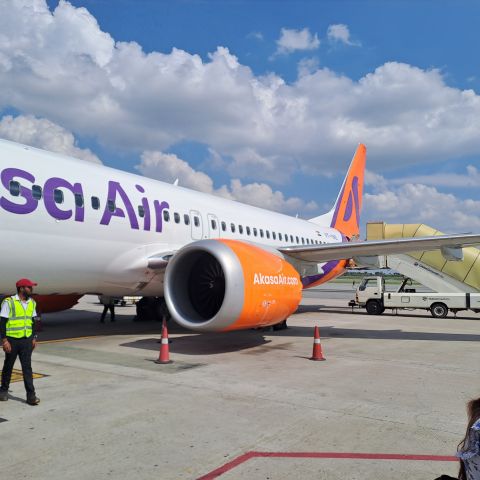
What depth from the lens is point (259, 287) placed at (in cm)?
876

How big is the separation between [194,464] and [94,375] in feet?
11.5

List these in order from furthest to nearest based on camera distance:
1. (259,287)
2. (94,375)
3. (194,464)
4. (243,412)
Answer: (259,287)
(94,375)
(243,412)
(194,464)

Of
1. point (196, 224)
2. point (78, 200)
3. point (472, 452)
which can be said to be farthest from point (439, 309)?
point (472, 452)

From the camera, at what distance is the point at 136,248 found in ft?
33.2

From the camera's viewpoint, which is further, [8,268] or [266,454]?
[8,268]

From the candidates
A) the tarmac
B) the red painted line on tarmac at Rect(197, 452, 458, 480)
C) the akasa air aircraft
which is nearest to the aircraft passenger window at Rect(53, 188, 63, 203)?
the akasa air aircraft

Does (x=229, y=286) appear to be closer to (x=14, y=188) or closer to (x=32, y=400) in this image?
(x=32, y=400)

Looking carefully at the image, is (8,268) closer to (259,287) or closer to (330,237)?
(259,287)

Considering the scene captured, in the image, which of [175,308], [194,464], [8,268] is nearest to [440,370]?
[175,308]

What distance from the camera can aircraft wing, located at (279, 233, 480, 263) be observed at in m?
11.1

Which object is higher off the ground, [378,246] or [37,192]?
[37,192]

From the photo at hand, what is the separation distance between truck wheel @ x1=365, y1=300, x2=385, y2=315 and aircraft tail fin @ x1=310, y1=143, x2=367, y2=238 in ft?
11.8

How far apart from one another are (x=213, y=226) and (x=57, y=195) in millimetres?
4790

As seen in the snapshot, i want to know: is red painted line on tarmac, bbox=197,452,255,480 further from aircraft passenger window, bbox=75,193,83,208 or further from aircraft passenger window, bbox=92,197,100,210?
aircraft passenger window, bbox=92,197,100,210
